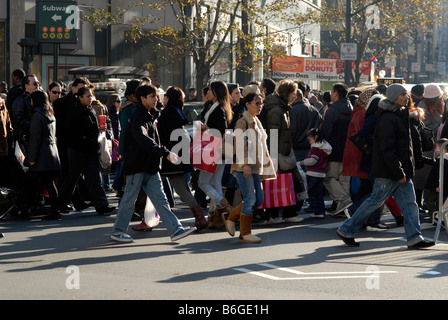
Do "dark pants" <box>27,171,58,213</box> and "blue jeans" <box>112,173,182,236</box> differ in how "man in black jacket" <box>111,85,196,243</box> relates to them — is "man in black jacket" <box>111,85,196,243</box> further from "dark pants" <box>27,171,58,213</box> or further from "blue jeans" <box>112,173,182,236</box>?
"dark pants" <box>27,171,58,213</box>

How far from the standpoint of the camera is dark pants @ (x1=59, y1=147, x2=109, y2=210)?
11609 millimetres

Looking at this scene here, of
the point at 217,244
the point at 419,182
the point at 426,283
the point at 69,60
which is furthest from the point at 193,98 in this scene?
the point at 426,283

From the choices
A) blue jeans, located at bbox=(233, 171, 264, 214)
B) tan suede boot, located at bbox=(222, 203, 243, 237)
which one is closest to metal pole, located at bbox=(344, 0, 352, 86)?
tan suede boot, located at bbox=(222, 203, 243, 237)

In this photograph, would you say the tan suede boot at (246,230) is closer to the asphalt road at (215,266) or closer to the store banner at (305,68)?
the asphalt road at (215,266)

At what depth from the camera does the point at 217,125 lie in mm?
Result: 10266

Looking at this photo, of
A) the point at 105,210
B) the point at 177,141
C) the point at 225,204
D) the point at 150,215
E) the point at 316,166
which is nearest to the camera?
the point at 177,141

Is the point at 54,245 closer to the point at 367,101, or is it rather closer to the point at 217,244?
the point at 217,244

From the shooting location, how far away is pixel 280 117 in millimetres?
11047

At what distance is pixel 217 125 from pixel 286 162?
1365 mm

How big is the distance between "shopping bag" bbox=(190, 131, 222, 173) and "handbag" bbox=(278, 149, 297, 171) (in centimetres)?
120

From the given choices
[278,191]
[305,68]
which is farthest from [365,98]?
[305,68]

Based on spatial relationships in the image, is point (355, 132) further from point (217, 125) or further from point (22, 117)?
point (22, 117)
